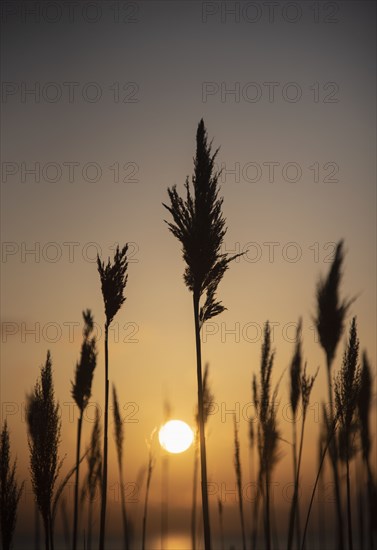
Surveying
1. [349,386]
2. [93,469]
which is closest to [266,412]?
[349,386]

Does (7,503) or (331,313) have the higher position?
(331,313)

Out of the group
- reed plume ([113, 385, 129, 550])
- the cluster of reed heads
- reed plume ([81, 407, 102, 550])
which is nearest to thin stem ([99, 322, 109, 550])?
the cluster of reed heads

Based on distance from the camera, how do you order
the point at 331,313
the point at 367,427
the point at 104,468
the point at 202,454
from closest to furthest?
the point at 202,454, the point at 104,468, the point at 331,313, the point at 367,427

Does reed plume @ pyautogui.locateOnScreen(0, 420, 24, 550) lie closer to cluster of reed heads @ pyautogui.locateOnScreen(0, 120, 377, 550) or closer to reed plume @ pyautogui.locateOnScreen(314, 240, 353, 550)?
cluster of reed heads @ pyautogui.locateOnScreen(0, 120, 377, 550)

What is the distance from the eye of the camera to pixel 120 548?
14141mm

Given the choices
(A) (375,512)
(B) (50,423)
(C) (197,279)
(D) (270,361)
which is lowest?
(A) (375,512)

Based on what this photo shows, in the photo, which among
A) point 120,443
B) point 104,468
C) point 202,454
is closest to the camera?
point 202,454

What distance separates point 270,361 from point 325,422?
4306 mm

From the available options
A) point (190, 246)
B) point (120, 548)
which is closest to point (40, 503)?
point (190, 246)

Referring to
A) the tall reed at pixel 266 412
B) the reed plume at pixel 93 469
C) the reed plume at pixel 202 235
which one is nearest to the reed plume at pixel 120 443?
the reed plume at pixel 93 469

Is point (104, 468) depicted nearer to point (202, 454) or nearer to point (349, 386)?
point (202, 454)

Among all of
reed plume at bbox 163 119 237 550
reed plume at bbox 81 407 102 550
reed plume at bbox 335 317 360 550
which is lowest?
reed plume at bbox 81 407 102 550

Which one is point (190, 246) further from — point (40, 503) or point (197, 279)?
point (40, 503)

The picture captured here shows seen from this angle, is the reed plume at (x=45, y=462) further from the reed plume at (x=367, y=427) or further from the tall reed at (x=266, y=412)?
the reed plume at (x=367, y=427)
